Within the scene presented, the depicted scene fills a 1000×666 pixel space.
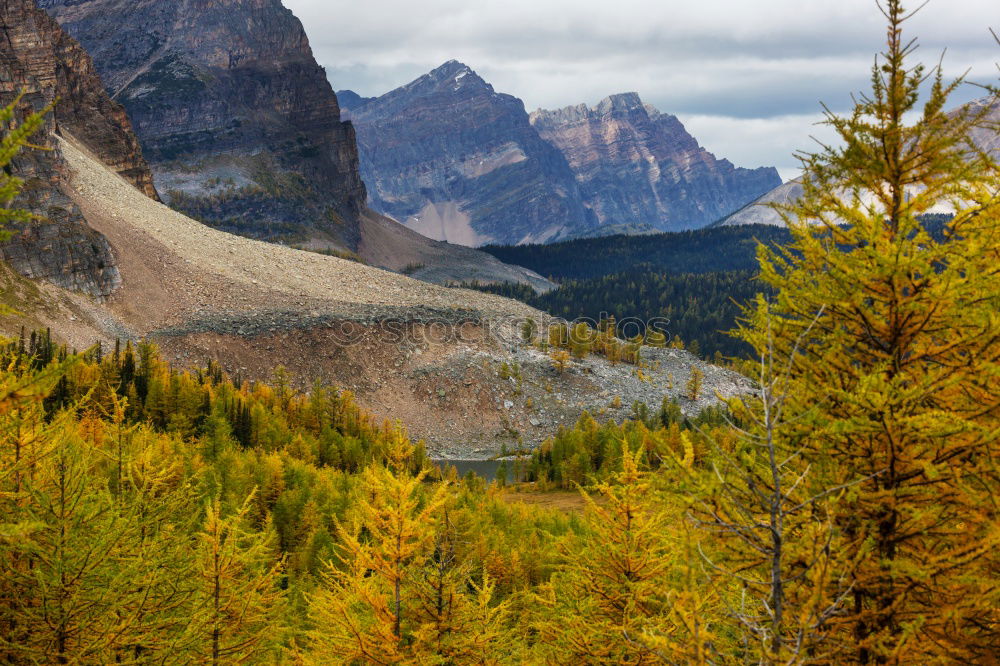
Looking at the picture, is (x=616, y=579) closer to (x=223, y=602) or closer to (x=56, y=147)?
(x=223, y=602)

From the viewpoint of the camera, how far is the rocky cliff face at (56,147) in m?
87.6

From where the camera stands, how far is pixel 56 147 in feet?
372

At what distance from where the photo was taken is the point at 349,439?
2694 inches

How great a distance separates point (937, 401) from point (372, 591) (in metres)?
10.2

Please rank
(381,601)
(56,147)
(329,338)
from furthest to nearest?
(56,147) → (329,338) → (381,601)

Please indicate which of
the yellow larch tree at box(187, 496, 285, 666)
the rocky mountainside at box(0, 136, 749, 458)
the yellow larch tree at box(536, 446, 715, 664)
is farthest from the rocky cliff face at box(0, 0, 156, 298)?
the yellow larch tree at box(536, 446, 715, 664)

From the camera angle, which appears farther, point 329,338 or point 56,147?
point 56,147

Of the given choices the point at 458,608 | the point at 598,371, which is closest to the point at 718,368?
the point at 598,371

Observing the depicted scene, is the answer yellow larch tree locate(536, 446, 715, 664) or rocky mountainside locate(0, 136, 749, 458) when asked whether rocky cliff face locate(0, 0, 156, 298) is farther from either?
yellow larch tree locate(536, 446, 715, 664)

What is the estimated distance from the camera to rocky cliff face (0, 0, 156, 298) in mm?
87625

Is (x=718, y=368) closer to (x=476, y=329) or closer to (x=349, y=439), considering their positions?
(x=476, y=329)

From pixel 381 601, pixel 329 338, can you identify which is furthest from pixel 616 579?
pixel 329 338

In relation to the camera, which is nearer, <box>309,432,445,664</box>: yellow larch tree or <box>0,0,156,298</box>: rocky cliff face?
<box>309,432,445,664</box>: yellow larch tree

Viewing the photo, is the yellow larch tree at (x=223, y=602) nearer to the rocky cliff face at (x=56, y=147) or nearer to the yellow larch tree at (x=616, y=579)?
the yellow larch tree at (x=616, y=579)
